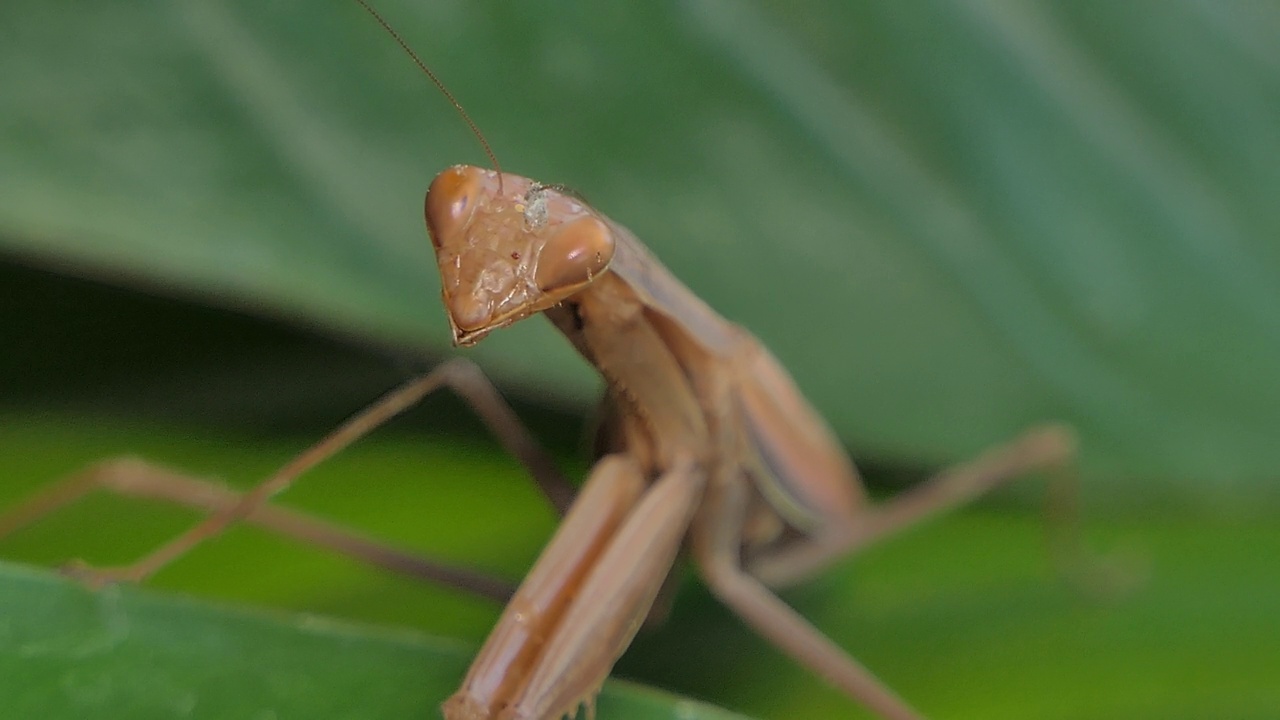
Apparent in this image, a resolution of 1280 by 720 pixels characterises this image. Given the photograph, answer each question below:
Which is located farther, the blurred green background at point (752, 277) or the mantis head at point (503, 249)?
the blurred green background at point (752, 277)

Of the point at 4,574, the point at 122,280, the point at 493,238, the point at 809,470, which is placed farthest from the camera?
the point at 809,470

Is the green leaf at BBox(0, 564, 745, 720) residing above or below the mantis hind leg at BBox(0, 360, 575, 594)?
below

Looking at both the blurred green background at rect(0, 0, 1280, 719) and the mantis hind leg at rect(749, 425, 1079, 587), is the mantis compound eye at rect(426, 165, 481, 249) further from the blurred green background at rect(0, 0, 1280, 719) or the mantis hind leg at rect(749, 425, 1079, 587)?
the mantis hind leg at rect(749, 425, 1079, 587)

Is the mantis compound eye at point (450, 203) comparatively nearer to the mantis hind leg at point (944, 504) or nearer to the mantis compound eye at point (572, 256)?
the mantis compound eye at point (572, 256)

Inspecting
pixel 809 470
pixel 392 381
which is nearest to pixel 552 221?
pixel 809 470

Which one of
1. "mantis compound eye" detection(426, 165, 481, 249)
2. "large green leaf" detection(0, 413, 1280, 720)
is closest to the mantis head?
"mantis compound eye" detection(426, 165, 481, 249)

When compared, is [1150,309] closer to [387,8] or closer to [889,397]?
[889,397]

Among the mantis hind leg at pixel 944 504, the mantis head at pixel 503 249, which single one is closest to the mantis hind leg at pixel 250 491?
the mantis head at pixel 503 249
